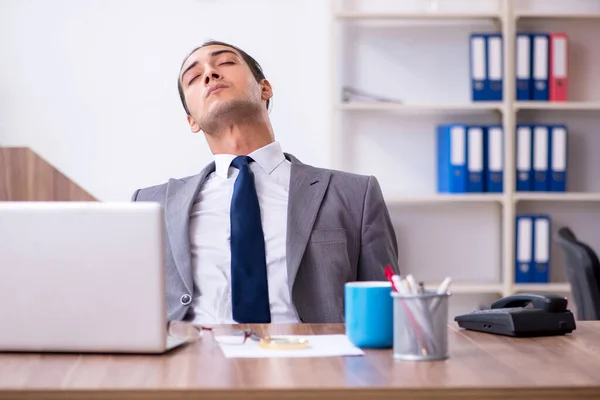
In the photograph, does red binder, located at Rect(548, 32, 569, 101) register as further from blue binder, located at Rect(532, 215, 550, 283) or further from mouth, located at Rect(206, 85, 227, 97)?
mouth, located at Rect(206, 85, 227, 97)

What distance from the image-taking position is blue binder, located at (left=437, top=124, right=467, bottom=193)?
4.00 metres

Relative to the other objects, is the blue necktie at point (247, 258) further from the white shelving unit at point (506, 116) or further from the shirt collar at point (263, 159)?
the white shelving unit at point (506, 116)

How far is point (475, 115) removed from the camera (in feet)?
14.2

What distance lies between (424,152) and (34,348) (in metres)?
3.22

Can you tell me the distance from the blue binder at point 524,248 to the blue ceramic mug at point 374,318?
2.91 meters

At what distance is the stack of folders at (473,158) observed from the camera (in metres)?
4.00

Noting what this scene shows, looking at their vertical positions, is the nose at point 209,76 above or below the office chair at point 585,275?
above

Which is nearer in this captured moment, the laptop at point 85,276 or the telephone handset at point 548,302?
the laptop at point 85,276

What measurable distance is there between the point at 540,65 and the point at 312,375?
3.31m

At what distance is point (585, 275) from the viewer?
2742mm

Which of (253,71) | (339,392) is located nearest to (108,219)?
(339,392)

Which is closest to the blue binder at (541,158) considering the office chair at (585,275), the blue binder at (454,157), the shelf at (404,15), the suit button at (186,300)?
the blue binder at (454,157)

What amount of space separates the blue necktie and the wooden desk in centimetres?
65

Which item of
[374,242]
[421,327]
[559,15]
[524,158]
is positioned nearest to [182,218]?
[374,242]
